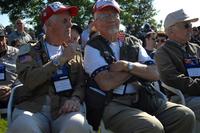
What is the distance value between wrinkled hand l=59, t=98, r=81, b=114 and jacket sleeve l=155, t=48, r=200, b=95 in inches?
54.6

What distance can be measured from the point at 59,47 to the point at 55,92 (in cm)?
52

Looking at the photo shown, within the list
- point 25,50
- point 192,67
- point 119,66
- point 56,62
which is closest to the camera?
point 56,62

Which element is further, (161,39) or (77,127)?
(161,39)

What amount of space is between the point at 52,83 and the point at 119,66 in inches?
26.8

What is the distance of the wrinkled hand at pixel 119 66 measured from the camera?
4.39 metres

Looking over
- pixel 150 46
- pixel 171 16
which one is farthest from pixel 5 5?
pixel 171 16

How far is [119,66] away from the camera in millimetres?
4402

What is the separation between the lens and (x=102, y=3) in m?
4.69

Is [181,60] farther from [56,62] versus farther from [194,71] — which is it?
[56,62]

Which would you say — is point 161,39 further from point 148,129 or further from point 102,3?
point 148,129

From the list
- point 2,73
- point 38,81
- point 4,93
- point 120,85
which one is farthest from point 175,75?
point 2,73

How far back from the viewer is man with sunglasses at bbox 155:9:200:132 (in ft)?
17.1

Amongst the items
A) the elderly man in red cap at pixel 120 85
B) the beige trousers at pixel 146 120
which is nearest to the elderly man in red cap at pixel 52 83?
the elderly man in red cap at pixel 120 85

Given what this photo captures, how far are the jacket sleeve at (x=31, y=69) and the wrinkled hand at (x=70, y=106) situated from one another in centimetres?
30
